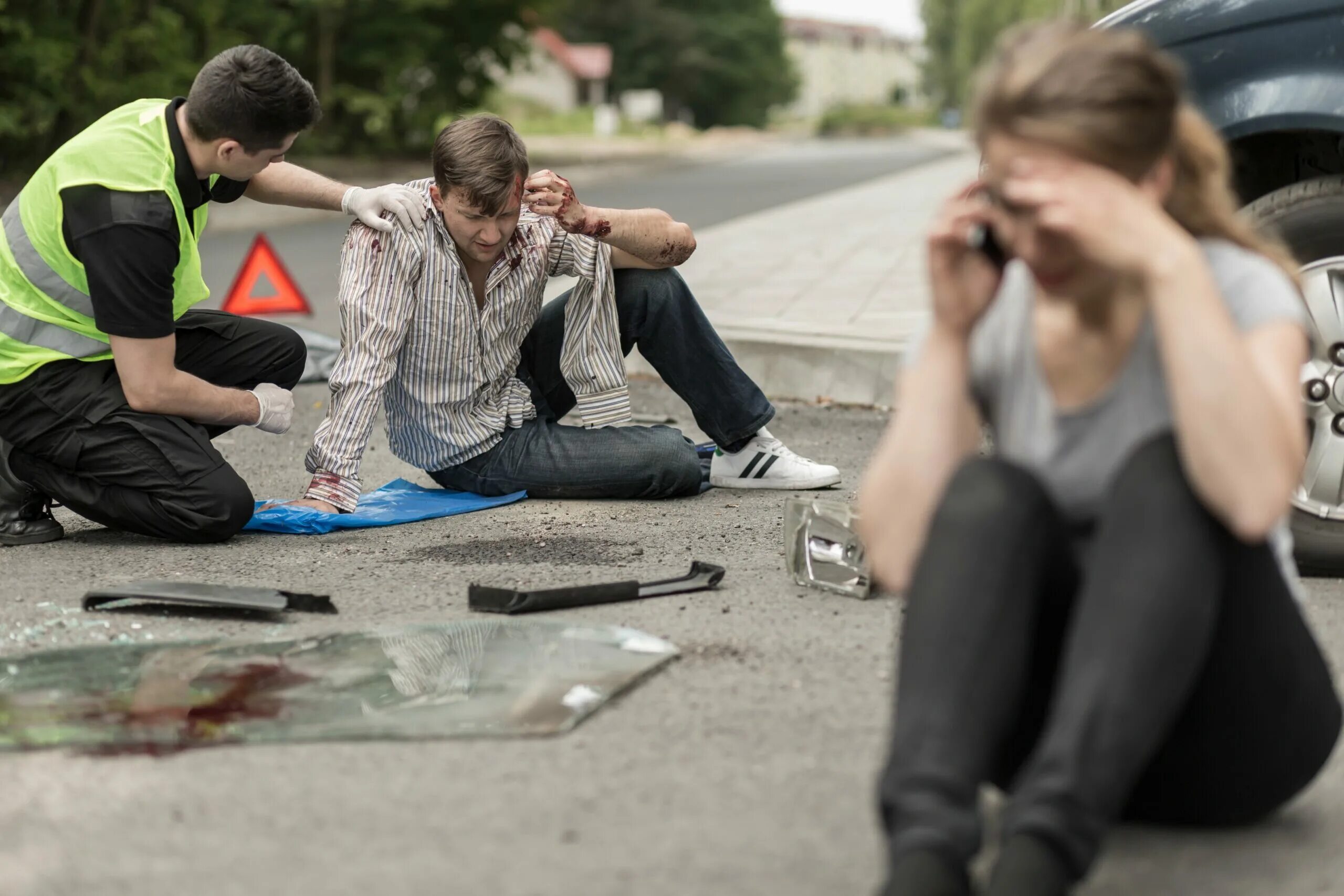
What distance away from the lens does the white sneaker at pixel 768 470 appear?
532 centimetres

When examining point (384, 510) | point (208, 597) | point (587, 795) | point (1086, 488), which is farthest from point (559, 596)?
point (1086, 488)

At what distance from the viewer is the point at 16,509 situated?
4711 mm

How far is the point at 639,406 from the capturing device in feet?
23.0

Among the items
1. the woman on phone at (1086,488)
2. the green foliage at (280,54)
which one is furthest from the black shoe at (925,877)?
the green foliage at (280,54)

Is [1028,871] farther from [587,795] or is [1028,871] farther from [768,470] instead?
[768,470]

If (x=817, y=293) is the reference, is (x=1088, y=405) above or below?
above

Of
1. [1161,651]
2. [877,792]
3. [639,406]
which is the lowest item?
[639,406]

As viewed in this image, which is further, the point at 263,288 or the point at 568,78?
the point at 568,78

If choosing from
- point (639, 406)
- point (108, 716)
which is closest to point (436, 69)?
point (639, 406)

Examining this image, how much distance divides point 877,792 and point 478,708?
44.8 inches

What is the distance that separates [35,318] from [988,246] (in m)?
3.09

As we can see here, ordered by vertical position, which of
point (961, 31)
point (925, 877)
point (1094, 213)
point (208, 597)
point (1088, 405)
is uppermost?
point (961, 31)

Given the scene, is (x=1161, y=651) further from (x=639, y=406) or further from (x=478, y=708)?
(x=639, y=406)

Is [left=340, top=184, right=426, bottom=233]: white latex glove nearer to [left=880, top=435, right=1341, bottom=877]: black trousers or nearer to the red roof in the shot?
[left=880, top=435, right=1341, bottom=877]: black trousers
